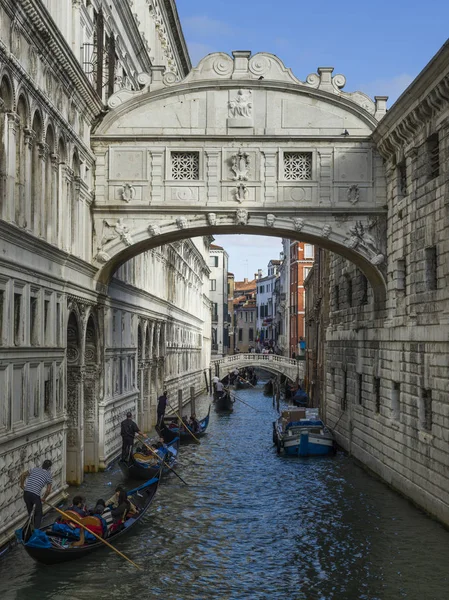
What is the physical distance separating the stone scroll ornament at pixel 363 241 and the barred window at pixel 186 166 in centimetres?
355

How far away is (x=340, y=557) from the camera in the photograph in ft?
44.5

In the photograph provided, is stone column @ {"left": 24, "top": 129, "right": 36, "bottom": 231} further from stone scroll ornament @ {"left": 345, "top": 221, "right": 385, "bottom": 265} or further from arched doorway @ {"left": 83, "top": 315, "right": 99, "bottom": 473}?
stone scroll ornament @ {"left": 345, "top": 221, "right": 385, "bottom": 265}


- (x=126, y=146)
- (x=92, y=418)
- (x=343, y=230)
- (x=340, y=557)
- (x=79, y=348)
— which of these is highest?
(x=126, y=146)

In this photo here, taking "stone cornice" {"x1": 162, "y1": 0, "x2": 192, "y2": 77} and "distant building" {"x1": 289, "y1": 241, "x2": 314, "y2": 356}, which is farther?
"distant building" {"x1": 289, "y1": 241, "x2": 314, "y2": 356}

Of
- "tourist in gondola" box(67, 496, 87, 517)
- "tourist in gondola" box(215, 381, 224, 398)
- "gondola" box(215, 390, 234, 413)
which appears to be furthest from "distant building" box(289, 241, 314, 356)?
"tourist in gondola" box(67, 496, 87, 517)

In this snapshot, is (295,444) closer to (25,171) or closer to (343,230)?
(343,230)

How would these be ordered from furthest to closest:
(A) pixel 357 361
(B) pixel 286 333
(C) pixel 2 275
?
(B) pixel 286 333
(A) pixel 357 361
(C) pixel 2 275

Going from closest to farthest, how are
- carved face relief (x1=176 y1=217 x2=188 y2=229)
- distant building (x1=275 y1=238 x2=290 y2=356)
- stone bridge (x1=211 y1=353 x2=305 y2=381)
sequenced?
1. carved face relief (x1=176 y1=217 x2=188 y2=229)
2. stone bridge (x1=211 y1=353 x2=305 y2=381)
3. distant building (x1=275 y1=238 x2=290 y2=356)

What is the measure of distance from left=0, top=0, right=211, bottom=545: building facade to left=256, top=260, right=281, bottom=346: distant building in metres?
65.9

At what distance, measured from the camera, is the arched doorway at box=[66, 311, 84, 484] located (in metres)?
18.4

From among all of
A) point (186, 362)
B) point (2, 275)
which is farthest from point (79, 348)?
point (186, 362)

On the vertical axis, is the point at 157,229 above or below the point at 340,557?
above

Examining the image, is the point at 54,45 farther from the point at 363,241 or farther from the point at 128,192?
the point at 363,241

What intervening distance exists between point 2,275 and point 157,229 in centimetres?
733
